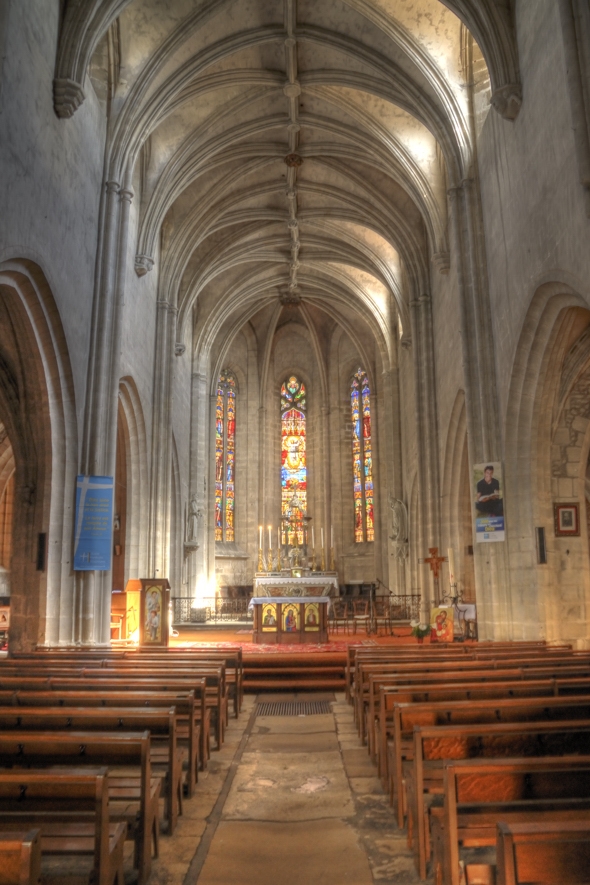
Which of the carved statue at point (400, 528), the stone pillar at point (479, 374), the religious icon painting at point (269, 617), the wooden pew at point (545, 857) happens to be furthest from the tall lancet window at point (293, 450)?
the wooden pew at point (545, 857)

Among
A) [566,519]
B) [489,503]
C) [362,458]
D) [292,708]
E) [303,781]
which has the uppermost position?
[362,458]

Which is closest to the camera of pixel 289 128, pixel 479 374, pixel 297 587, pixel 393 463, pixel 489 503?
pixel 489 503

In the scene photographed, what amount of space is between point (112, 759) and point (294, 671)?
7.94 metres

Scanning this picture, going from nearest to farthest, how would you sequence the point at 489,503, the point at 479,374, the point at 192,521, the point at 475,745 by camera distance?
1. the point at 475,745
2. the point at 489,503
3. the point at 479,374
4. the point at 192,521

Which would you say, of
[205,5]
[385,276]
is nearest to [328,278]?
[385,276]

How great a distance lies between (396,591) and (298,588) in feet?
30.6

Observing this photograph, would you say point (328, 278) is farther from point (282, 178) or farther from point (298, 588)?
point (298, 588)

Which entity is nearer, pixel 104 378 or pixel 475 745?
pixel 475 745

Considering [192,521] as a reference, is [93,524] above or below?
below

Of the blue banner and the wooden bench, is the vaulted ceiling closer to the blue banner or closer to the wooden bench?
the blue banner

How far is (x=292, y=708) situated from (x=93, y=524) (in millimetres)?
4700

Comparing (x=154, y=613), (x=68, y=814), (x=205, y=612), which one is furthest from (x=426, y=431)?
(x=68, y=814)

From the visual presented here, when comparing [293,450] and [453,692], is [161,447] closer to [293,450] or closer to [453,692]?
[293,450]

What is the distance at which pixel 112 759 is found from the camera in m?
3.94
